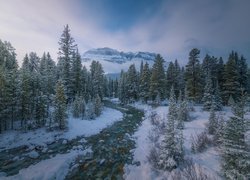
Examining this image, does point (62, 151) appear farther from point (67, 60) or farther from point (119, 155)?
point (67, 60)

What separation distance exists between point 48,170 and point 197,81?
34776 mm

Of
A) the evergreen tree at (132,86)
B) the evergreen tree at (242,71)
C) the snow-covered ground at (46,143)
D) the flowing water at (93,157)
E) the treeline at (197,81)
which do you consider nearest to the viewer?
the snow-covered ground at (46,143)

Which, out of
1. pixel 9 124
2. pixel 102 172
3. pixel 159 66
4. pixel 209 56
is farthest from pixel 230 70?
pixel 9 124

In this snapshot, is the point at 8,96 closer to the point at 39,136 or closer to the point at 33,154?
the point at 39,136

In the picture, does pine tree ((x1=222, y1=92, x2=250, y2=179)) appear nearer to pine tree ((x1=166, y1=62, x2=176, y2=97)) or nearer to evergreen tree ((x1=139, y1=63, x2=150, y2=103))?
evergreen tree ((x1=139, y1=63, x2=150, y2=103))

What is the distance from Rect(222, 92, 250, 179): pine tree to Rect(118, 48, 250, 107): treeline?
18.4m

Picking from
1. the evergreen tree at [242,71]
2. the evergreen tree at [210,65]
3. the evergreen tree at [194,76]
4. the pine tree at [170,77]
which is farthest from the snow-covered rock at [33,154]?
the evergreen tree at [242,71]

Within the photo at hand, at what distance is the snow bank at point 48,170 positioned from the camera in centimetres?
1188

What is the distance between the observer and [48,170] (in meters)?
12.6

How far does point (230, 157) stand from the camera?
7.95m

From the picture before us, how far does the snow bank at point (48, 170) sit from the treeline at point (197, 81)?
63.5 feet

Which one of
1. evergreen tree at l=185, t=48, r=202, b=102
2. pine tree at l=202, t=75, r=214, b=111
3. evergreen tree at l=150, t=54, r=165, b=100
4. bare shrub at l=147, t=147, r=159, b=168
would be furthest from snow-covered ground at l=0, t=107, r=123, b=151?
evergreen tree at l=150, t=54, r=165, b=100

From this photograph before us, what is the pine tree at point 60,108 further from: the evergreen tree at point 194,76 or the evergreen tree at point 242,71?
the evergreen tree at point 242,71

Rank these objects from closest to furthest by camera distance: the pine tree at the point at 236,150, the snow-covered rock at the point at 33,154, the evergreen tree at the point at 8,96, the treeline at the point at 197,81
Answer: the pine tree at the point at 236,150
the snow-covered rock at the point at 33,154
the evergreen tree at the point at 8,96
the treeline at the point at 197,81
